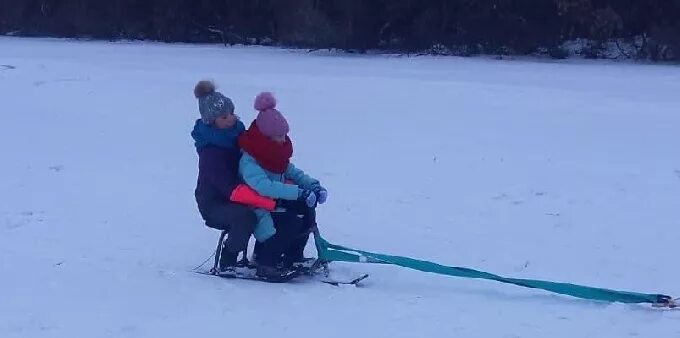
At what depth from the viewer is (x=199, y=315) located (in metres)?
6.26

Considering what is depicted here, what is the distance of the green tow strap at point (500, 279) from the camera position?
628 cm

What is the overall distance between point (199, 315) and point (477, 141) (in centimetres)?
718

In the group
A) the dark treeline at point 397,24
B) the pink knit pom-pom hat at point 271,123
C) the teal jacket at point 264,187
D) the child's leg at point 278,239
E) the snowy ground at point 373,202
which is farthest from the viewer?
the dark treeline at point 397,24

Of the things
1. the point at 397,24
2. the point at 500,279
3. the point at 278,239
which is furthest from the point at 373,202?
the point at 397,24

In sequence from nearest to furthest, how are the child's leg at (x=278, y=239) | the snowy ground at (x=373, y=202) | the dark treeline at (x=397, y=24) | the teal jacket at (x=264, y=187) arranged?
the snowy ground at (x=373, y=202)
the teal jacket at (x=264, y=187)
the child's leg at (x=278, y=239)
the dark treeline at (x=397, y=24)

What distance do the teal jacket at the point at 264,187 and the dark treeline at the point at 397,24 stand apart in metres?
19.3

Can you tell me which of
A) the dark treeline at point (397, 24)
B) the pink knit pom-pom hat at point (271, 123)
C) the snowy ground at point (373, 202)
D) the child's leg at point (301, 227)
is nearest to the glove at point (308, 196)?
the child's leg at point (301, 227)

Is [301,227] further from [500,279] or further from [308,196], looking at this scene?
[500,279]

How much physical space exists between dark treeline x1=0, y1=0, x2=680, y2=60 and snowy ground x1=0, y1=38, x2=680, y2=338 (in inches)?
290

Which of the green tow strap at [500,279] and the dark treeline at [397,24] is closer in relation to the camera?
the green tow strap at [500,279]

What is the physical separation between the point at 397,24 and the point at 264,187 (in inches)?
891

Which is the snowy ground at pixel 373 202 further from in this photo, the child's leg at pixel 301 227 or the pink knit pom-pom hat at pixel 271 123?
the pink knit pom-pom hat at pixel 271 123

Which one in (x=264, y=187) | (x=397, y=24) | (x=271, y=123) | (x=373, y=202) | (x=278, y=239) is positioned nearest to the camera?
(x=264, y=187)

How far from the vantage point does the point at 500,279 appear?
6523 mm
